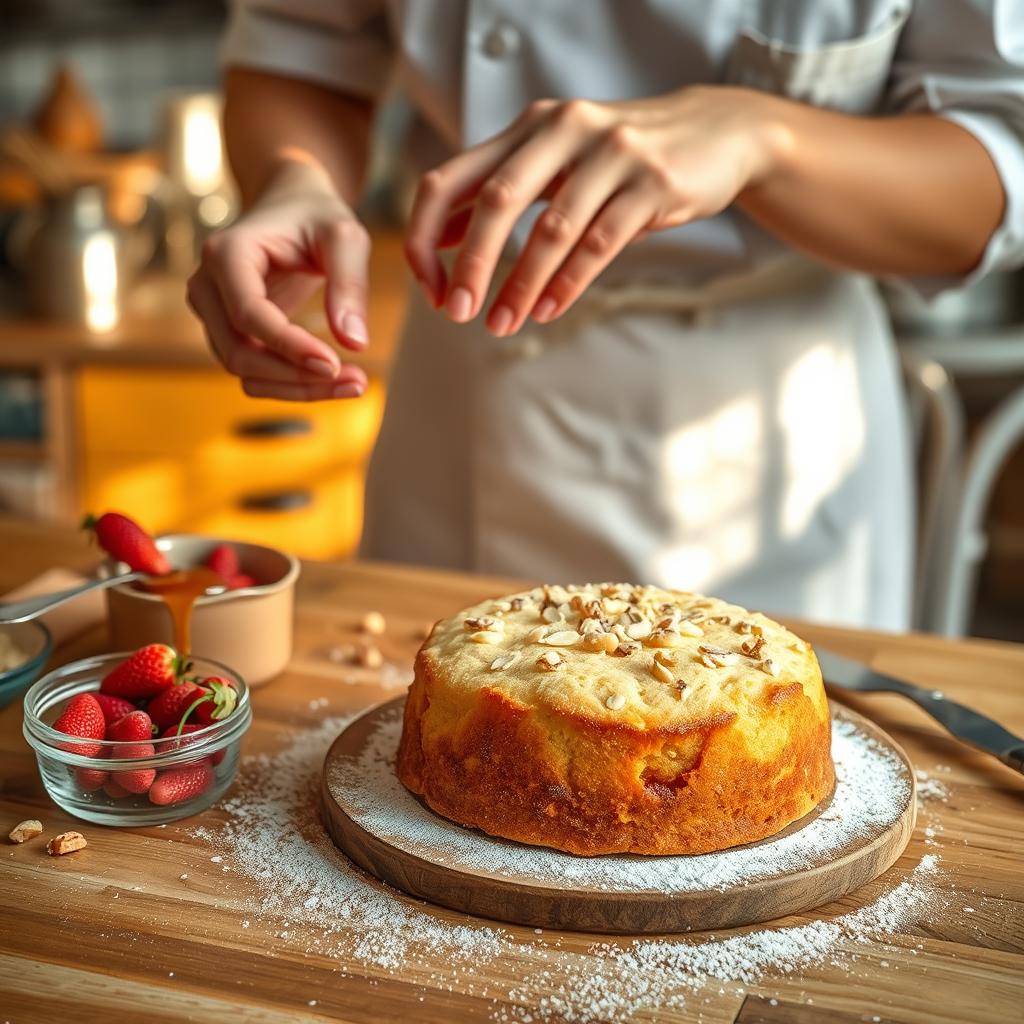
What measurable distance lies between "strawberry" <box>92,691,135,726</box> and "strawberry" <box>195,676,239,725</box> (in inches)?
1.9

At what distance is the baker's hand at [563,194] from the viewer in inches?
35.0

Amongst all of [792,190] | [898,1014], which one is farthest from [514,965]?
[792,190]

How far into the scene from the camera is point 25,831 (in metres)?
0.78

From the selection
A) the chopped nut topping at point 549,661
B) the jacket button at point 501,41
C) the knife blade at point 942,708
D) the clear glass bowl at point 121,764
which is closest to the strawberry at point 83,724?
the clear glass bowl at point 121,764

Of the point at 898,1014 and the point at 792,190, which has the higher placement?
the point at 792,190

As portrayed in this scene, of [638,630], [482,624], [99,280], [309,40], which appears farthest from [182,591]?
[99,280]

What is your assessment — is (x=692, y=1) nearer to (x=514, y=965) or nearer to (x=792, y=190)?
(x=792, y=190)

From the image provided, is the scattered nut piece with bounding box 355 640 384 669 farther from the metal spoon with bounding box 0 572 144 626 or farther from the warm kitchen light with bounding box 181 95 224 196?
the warm kitchen light with bounding box 181 95 224 196

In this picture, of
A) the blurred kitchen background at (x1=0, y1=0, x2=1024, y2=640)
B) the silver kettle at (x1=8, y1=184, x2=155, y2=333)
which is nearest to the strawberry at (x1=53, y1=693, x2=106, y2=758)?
the blurred kitchen background at (x1=0, y1=0, x2=1024, y2=640)

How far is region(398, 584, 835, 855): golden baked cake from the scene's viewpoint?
29.1 inches

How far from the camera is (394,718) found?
36.1 inches

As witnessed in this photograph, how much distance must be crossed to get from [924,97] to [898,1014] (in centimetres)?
Result: 91

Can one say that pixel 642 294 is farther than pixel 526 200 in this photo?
Yes

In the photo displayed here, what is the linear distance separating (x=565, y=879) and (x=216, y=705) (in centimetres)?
26
